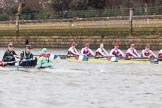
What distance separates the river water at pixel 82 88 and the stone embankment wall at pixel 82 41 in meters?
18.6

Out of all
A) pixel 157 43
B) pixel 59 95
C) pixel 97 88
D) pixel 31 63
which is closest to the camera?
pixel 59 95

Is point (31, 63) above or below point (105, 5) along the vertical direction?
below

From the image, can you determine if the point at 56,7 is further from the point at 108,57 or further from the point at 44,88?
the point at 44,88

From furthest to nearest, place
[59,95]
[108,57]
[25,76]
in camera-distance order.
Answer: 1. [108,57]
2. [25,76]
3. [59,95]

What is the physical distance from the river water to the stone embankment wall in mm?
18572

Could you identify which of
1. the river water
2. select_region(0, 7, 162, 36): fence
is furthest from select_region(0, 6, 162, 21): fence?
the river water

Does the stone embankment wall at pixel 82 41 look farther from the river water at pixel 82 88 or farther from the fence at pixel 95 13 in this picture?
the river water at pixel 82 88

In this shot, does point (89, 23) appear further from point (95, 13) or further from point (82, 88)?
point (82, 88)

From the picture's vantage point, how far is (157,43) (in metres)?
46.6

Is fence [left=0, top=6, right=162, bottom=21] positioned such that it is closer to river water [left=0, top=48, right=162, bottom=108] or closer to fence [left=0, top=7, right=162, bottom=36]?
fence [left=0, top=7, right=162, bottom=36]

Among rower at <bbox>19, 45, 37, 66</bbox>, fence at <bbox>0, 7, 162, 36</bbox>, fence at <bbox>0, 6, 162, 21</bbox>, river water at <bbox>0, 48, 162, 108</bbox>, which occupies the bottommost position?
river water at <bbox>0, 48, 162, 108</bbox>

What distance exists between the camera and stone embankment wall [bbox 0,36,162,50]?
47406 mm

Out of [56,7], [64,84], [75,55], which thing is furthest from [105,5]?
[64,84]

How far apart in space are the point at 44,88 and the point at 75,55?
46.7ft
